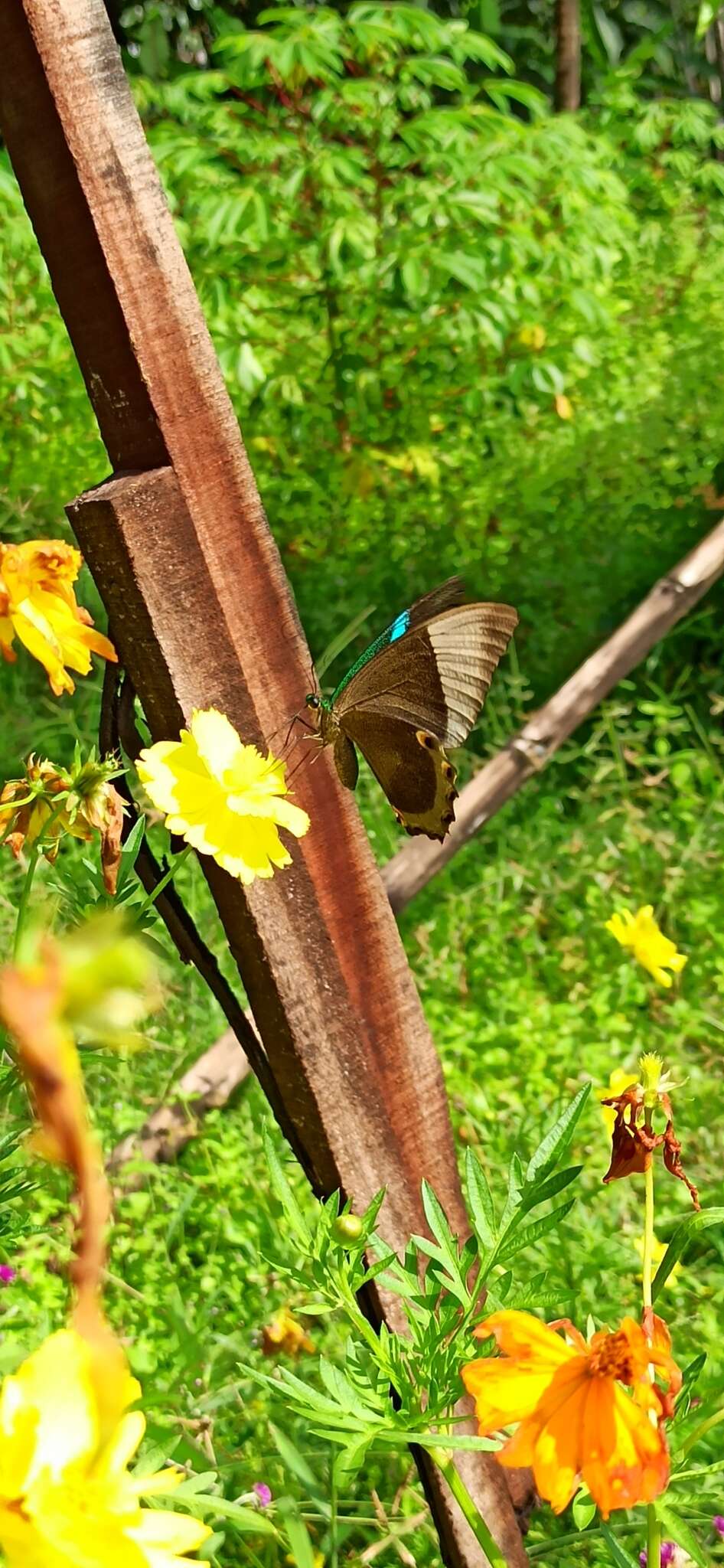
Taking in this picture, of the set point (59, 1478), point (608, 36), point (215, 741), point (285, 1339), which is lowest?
point (285, 1339)

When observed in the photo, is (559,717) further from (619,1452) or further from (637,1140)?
(619,1452)

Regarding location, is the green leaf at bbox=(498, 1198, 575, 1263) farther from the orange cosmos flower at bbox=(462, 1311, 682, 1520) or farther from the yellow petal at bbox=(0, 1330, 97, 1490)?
the yellow petal at bbox=(0, 1330, 97, 1490)

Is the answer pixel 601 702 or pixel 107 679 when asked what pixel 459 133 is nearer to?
pixel 601 702

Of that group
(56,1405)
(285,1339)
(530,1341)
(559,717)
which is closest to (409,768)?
(530,1341)

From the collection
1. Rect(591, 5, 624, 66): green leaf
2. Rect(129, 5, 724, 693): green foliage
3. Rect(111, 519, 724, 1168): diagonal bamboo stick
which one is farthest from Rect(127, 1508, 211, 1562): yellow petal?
Rect(591, 5, 624, 66): green leaf

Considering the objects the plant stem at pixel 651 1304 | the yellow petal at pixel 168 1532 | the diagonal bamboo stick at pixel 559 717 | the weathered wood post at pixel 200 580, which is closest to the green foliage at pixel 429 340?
the diagonal bamboo stick at pixel 559 717

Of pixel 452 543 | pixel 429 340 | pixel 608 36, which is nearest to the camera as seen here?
pixel 429 340
